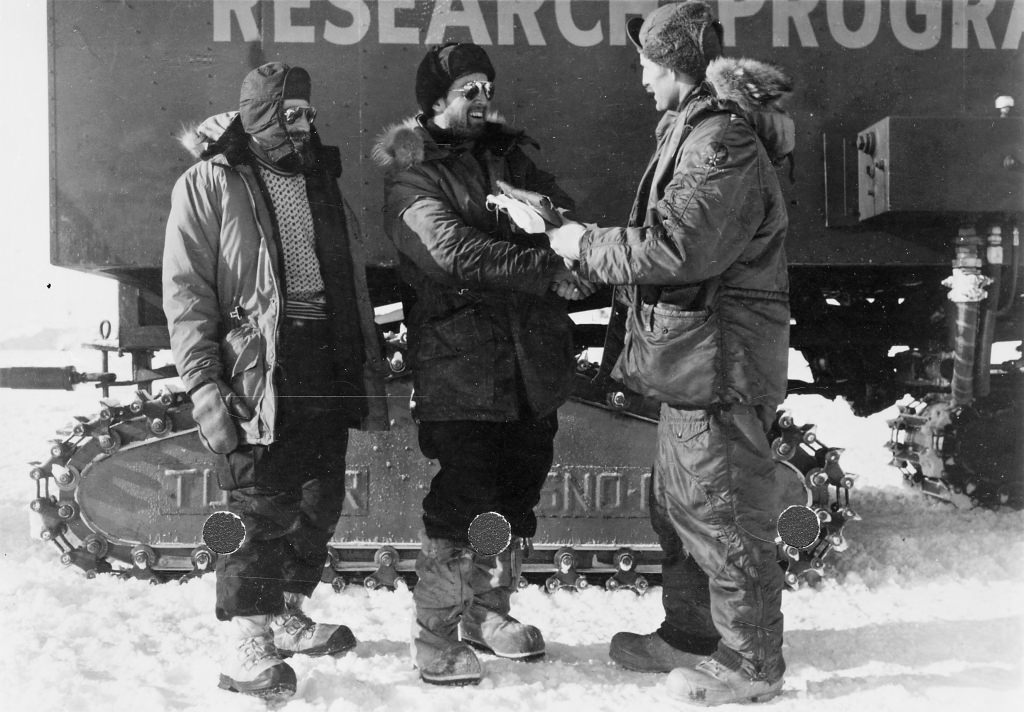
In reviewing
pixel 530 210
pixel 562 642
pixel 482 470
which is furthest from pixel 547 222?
pixel 562 642

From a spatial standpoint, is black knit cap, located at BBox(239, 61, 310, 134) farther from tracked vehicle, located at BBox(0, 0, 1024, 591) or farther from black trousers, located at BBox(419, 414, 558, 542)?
black trousers, located at BBox(419, 414, 558, 542)

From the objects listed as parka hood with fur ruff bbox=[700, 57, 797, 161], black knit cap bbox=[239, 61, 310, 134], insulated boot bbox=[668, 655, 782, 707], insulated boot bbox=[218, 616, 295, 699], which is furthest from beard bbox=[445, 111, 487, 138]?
insulated boot bbox=[668, 655, 782, 707]

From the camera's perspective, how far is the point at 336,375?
11.3 ft

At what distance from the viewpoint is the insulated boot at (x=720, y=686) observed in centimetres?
300

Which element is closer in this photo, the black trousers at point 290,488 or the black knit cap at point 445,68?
the black trousers at point 290,488

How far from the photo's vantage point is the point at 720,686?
3.01m

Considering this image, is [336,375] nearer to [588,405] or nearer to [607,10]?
[588,405]

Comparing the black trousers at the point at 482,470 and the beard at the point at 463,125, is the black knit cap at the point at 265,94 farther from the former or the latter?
the black trousers at the point at 482,470

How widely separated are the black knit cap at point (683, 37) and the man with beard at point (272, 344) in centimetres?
122

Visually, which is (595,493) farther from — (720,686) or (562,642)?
(720,686)

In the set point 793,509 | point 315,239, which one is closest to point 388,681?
point 315,239

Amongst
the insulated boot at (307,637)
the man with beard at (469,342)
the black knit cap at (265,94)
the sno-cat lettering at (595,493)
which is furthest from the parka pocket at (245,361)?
the sno-cat lettering at (595,493)

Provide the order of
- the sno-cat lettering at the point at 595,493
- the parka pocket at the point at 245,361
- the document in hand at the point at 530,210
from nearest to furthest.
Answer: the document in hand at the point at 530,210
the parka pocket at the point at 245,361
the sno-cat lettering at the point at 595,493

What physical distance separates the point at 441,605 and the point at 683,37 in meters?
2.01
